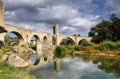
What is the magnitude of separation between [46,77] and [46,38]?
5451 cm

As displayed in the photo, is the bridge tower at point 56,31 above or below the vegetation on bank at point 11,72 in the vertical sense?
above

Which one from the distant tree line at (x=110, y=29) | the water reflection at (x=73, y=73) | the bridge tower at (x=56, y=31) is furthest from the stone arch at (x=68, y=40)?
the water reflection at (x=73, y=73)

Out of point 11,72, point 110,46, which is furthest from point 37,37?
point 11,72

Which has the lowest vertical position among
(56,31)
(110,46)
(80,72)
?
(80,72)

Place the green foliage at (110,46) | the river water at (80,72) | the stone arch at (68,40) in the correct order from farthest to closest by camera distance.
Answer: the stone arch at (68,40)
the green foliage at (110,46)
the river water at (80,72)

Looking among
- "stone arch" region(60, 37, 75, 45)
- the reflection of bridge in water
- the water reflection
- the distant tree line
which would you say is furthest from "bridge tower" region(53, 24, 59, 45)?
the water reflection

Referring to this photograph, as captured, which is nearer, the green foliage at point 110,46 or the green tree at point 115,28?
the green foliage at point 110,46

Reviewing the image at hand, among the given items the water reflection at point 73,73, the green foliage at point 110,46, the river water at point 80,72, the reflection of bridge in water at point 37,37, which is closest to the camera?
the water reflection at point 73,73

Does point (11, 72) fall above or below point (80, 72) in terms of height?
above

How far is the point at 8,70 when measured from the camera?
13961 millimetres

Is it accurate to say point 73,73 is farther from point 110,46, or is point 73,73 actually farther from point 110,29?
point 110,29

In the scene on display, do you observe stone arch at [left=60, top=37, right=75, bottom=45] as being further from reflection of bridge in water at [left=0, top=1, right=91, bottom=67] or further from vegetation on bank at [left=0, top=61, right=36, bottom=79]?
vegetation on bank at [left=0, top=61, right=36, bottom=79]

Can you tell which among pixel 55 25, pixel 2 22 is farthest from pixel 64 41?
pixel 2 22

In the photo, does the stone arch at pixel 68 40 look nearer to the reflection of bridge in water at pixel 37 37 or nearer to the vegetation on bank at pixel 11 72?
the reflection of bridge in water at pixel 37 37
